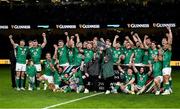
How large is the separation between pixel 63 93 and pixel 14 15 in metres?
16.2

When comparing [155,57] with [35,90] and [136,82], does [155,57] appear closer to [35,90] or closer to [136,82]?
[136,82]

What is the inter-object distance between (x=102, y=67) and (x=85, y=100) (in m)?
2.16

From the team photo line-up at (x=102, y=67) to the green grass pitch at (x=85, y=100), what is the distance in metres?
0.53

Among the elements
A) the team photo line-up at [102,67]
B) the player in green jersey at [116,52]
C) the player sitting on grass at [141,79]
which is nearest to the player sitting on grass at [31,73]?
the team photo line-up at [102,67]

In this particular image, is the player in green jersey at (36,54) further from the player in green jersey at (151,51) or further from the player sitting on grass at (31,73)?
the player in green jersey at (151,51)

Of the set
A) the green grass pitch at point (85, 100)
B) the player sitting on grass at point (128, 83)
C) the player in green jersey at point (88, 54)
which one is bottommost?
the green grass pitch at point (85, 100)

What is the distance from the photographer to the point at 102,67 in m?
16.8

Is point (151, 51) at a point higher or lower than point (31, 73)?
higher

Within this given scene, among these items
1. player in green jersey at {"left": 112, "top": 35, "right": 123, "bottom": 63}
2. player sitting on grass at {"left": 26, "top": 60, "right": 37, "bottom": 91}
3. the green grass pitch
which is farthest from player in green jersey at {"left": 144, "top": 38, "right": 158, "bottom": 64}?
player sitting on grass at {"left": 26, "top": 60, "right": 37, "bottom": 91}

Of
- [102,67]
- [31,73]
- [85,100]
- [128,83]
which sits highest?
[102,67]

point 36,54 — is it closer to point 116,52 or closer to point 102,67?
point 102,67

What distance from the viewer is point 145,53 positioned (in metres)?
17.5

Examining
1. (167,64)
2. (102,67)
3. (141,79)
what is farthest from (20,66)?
(167,64)

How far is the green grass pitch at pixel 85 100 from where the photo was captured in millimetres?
13922
